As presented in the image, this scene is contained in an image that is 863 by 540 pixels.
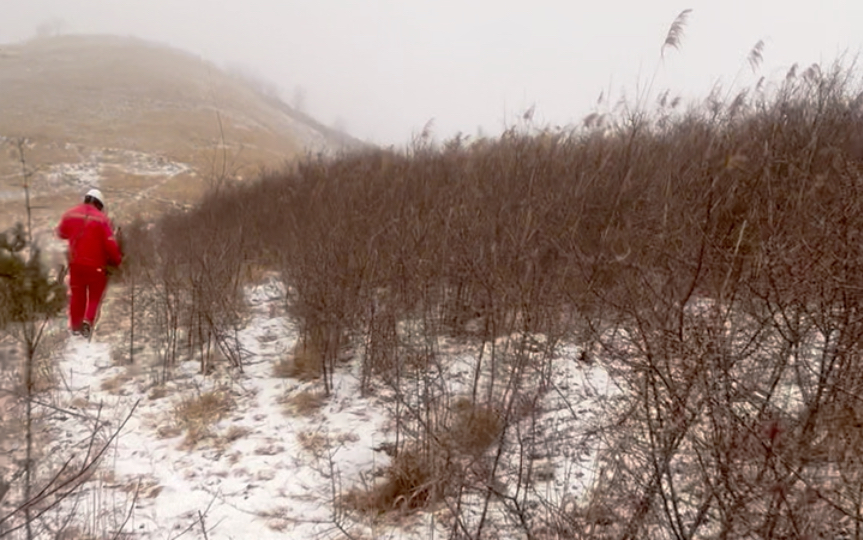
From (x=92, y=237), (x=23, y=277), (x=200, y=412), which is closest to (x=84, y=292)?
(x=92, y=237)

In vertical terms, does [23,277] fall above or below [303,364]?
above

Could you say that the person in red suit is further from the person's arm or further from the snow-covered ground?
the snow-covered ground

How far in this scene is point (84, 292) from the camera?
495 cm

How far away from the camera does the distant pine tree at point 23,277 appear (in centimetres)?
175

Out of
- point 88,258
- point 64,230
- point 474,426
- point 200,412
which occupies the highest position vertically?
point 64,230

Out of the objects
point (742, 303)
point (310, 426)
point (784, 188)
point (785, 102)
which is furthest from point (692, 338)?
point (785, 102)

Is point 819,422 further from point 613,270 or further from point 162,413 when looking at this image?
point 162,413

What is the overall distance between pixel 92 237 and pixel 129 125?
87.2 feet

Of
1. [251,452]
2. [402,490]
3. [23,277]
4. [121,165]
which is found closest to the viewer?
[23,277]

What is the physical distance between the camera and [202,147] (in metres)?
24.9

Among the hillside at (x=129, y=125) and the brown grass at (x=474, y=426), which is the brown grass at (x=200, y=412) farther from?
the hillside at (x=129, y=125)

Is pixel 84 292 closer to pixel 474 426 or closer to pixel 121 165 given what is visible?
pixel 474 426

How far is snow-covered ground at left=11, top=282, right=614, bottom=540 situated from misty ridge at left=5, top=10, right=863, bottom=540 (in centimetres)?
2

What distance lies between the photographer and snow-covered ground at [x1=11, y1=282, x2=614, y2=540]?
2.47 metres
